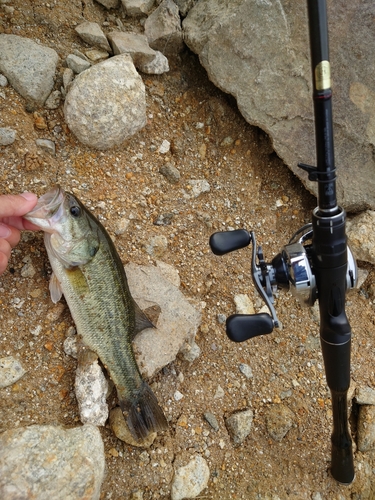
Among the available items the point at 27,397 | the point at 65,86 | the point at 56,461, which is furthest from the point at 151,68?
the point at 56,461

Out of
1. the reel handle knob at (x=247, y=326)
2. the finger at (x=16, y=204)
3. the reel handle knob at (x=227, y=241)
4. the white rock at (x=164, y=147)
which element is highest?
the finger at (x=16, y=204)

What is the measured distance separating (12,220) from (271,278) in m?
1.51

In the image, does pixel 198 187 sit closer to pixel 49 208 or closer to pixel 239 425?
pixel 49 208

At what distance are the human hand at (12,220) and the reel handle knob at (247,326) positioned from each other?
1.33 m

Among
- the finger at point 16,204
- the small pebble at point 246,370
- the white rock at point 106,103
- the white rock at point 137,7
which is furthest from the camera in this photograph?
the white rock at point 137,7

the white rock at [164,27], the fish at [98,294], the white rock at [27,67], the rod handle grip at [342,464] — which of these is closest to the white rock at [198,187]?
the fish at [98,294]

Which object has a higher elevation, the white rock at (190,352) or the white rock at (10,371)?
the white rock at (10,371)

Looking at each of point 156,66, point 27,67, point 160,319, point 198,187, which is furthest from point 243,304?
point 27,67

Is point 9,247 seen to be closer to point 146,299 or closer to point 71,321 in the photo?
point 71,321

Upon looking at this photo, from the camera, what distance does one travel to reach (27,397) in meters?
2.63

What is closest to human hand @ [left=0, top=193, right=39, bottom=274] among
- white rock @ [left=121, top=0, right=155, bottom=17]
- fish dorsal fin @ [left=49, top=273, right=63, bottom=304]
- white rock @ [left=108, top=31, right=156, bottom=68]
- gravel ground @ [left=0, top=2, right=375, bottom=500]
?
gravel ground @ [left=0, top=2, right=375, bottom=500]

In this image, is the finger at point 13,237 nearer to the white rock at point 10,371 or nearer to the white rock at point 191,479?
the white rock at point 10,371

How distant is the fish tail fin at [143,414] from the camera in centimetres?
265

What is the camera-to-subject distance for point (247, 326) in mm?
2094
